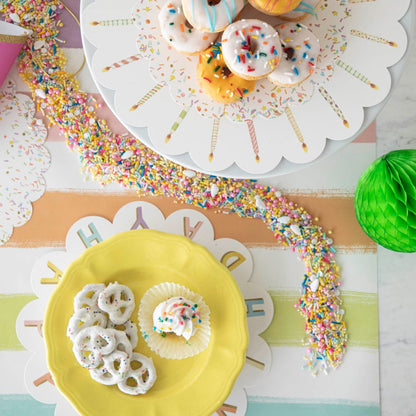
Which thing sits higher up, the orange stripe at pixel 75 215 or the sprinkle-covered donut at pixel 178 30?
the sprinkle-covered donut at pixel 178 30

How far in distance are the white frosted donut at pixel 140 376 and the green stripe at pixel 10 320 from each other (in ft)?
1.02

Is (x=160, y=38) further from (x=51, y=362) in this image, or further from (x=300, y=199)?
(x=51, y=362)

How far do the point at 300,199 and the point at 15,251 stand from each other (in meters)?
0.78

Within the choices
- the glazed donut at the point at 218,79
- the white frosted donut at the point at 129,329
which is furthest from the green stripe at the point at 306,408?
the glazed donut at the point at 218,79

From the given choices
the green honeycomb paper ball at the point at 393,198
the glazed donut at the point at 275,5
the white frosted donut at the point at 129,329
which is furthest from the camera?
the white frosted donut at the point at 129,329

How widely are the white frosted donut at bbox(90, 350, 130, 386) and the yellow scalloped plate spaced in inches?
1.9

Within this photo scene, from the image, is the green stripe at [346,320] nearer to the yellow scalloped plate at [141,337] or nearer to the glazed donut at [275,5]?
the yellow scalloped plate at [141,337]

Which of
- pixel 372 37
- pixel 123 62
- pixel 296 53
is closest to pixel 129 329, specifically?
pixel 123 62

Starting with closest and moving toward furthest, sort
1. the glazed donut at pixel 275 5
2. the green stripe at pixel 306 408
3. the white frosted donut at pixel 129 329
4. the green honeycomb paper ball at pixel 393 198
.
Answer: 1. the glazed donut at pixel 275 5
2. the green honeycomb paper ball at pixel 393 198
3. the white frosted donut at pixel 129 329
4. the green stripe at pixel 306 408

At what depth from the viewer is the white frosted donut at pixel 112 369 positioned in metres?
1.13

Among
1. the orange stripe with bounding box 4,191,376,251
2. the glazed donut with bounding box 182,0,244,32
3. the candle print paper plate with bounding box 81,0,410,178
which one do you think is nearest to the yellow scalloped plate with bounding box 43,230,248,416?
the orange stripe with bounding box 4,191,376,251

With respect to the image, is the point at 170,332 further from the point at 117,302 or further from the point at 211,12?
the point at 211,12

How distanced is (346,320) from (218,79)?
0.75 meters

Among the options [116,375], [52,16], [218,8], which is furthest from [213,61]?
[116,375]
